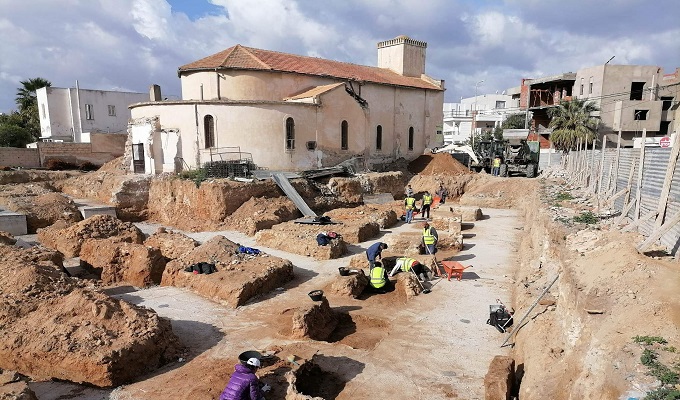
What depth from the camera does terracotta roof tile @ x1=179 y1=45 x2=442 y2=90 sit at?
25484 mm

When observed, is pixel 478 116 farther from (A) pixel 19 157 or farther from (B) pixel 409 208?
(A) pixel 19 157

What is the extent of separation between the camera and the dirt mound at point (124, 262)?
12.1 meters

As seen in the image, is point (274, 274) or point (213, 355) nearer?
point (213, 355)

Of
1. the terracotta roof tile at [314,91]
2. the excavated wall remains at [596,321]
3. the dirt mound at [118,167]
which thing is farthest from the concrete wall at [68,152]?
the excavated wall remains at [596,321]

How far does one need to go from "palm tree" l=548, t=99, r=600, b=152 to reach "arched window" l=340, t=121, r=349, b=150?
15.6 meters

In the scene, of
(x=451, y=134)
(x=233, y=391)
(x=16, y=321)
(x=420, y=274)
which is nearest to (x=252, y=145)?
(x=420, y=274)

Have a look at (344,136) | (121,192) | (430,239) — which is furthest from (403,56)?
(430,239)

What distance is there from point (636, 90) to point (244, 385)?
131 ft

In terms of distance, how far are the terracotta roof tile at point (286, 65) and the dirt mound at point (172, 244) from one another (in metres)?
13.9

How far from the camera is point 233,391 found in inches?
208

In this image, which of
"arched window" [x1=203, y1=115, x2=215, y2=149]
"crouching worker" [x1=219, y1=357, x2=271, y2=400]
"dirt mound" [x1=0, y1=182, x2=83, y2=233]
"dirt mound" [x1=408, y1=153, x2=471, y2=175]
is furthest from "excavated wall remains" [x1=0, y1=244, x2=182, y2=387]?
"dirt mound" [x1=408, y1=153, x2=471, y2=175]

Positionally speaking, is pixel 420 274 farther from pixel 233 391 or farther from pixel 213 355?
pixel 233 391

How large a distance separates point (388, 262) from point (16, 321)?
9.12 m

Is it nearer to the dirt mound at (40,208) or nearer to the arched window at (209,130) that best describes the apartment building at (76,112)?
the dirt mound at (40,208)
